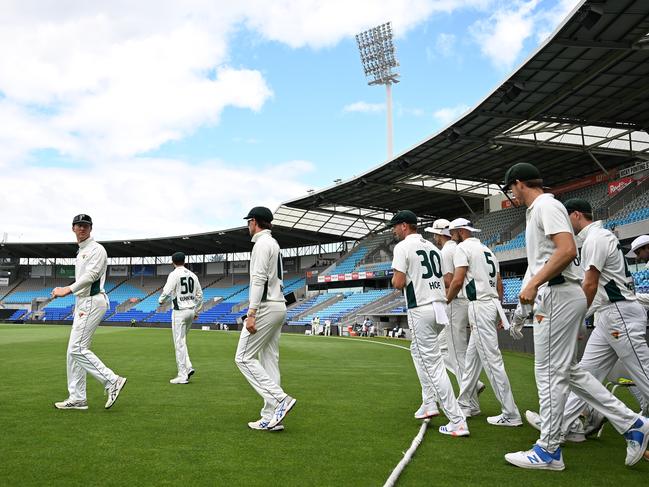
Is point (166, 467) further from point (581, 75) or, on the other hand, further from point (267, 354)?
point (581, 75)

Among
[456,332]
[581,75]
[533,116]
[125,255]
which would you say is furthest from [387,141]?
[456,332]

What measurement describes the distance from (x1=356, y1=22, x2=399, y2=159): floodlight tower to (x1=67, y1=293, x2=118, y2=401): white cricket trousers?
45.1 meters

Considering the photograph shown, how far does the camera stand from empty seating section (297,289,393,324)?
136ft

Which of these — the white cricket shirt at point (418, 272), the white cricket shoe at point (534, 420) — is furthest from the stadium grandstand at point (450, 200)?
the white cricket shoe at point (534, 420)

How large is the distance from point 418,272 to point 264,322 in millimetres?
1696

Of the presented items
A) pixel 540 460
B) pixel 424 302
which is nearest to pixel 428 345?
pixel 424 302

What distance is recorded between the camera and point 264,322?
538cm

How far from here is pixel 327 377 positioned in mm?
9992

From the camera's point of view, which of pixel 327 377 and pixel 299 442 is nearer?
pixel 299 442

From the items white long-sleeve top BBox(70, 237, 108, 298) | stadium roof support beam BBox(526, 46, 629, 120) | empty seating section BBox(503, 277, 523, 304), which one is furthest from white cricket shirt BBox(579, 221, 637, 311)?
empty seating section BBox(503, 277, 523, 304)

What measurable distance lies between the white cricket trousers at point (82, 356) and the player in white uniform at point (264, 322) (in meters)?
1.93

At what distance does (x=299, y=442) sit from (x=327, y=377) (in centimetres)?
534

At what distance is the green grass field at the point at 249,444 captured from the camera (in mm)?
3701

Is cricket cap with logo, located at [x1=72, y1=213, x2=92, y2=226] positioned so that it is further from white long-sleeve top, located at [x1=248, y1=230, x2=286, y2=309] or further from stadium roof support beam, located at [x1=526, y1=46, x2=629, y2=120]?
stadium roof support beam, located at [x1=526, y1=46, x2=629, y2=120]
